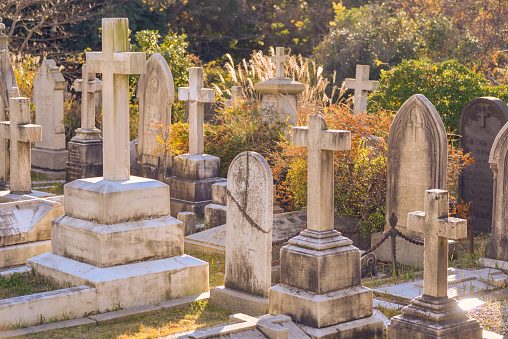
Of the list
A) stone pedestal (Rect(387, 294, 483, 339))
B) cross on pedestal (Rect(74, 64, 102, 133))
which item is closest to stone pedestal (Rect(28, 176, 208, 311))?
stone pedestal (Rect(387, 294, 483, 339))

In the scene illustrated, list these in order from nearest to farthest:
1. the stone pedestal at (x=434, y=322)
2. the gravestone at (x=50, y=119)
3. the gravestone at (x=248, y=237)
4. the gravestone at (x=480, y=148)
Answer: the stone pedestal at (x=434, y=322)
the gravestone at (x=248, y=237)
the gravestone at (x=480, y=148)
the gravestone at (x=50, y=119)

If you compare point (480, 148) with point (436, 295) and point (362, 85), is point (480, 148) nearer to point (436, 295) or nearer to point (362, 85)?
point (362, 85)

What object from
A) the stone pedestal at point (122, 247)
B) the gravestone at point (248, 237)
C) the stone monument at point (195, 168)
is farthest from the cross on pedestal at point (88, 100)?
the gravestone at point (248, 237)

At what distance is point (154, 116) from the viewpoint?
11578 millimetres

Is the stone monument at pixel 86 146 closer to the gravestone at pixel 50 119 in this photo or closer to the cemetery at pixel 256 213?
the cemetery at pixel 256 213

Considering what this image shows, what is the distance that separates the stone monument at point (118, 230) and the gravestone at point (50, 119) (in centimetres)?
752

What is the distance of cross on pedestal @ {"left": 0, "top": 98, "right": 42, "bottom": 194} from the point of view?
342 inches

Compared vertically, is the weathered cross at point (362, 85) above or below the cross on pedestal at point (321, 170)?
above

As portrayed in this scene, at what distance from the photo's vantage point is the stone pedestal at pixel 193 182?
10.3m

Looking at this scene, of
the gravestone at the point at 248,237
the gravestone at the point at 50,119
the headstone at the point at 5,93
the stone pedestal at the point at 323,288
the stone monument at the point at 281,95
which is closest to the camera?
the stone pedestal at the point at 323,288

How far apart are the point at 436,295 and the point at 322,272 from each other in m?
0.86

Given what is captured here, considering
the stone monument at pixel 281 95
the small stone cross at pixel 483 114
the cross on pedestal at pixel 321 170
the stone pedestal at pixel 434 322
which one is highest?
the stone monument at pixel 281 95

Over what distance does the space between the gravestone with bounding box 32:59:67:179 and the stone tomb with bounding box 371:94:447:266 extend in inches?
301

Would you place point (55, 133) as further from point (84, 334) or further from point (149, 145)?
Result: point (84, 334)
